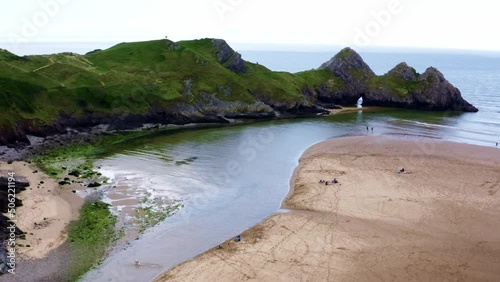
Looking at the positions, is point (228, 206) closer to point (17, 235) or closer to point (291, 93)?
point (17, 235)

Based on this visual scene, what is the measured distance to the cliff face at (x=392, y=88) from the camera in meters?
118

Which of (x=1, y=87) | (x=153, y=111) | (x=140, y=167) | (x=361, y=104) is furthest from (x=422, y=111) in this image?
(x=1, y=87)

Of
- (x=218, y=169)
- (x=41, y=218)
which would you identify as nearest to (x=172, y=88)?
(x=218, y=169)

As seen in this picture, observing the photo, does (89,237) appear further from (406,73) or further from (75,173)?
(406,73)

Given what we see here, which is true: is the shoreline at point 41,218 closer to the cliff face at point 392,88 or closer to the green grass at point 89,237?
the green grass at point 89,237

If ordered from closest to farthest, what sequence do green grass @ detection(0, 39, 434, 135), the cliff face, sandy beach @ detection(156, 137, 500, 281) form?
sandy beach @ detection(156, 137, 500, 281) < green grass @ detection(0, 39, 434, 135) < the cliff face

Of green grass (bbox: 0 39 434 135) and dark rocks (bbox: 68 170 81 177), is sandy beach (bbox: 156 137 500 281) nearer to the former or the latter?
dark rocks (bbox: 68 170 81 177)

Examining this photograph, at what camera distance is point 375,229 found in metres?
37.9

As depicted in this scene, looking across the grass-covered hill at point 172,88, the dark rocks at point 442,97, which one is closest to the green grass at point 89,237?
the grass-covered hill at point 172,88

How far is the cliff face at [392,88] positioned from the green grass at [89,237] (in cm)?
9530

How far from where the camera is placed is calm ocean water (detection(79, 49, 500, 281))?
1357 inches

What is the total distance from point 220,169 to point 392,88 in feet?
278

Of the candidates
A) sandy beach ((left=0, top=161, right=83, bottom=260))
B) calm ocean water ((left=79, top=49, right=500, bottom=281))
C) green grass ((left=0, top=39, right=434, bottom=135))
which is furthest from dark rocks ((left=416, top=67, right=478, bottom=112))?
sandy beach ((left=0, top=161, right=83, bottom=260))

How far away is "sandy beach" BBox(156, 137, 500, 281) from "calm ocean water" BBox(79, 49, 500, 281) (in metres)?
2.66
